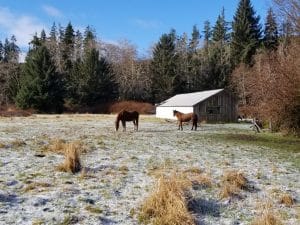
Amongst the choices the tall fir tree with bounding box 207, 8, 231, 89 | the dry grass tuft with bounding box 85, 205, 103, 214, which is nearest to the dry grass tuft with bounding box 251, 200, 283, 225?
the dry grass tuft with bounding box 85, 205, 103, 214

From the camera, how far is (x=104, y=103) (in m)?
66.9

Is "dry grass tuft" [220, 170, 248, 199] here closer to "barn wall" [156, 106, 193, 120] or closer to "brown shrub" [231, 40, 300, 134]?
"brown shrub" [231, 40, 300, 134]

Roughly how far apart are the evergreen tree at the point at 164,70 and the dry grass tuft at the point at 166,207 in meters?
60.5

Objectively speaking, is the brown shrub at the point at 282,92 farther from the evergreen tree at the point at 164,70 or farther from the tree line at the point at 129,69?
the evergreen tree at the point at 164,70

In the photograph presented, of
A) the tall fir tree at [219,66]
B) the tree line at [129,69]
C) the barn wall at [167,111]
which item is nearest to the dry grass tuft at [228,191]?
the barn wall at [167,111]

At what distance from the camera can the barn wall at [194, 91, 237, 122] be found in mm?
46688

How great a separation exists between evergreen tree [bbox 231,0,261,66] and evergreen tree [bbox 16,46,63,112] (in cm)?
3137

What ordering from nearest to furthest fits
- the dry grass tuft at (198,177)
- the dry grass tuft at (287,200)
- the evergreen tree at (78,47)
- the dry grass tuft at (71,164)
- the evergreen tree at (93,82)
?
the dry grass tuft at (287,200)
the dry grass tuft at (198,177)
the dry grass tuft at (71,164)
the evergreen tree at (93,82)
the evergreen tree at (78,47)

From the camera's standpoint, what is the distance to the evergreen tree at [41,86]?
59500mm

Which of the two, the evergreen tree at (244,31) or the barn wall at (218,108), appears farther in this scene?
the evergreen tree at (244,31)

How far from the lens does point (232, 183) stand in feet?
33.6

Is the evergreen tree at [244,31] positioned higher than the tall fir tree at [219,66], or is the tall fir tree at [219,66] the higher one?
the evergreen tree at [244,31]

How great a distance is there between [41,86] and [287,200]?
54.6 m

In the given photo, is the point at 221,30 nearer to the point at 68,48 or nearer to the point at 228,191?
the point at 68,48
